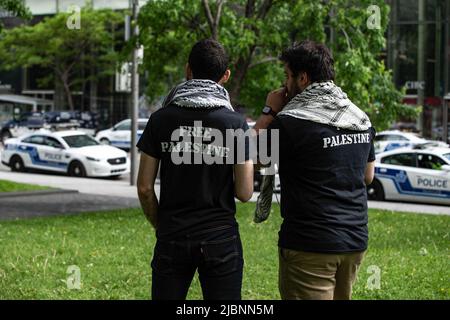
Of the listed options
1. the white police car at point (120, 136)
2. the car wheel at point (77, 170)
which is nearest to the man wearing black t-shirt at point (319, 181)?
the car wheel at point (77, 170)

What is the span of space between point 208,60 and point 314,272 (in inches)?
46.1

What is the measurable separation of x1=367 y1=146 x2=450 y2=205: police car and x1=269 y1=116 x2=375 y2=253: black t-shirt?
13225 millimetres

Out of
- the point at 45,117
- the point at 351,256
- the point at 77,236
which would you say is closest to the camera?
the point at 351,256

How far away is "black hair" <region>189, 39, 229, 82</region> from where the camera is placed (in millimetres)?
3809

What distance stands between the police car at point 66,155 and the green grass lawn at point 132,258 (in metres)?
10.1

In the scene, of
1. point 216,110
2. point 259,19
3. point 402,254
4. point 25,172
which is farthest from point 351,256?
point 25,172

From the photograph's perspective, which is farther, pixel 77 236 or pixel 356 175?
pixel 77 236

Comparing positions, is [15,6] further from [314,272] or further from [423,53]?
[423,53]

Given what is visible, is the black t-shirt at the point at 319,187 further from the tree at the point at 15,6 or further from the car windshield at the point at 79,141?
the car windshield at the point at 79,141

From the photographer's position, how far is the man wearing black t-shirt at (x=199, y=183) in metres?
3.72

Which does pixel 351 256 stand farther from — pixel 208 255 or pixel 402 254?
pixel 402 254

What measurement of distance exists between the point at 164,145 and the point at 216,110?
1.02 feet

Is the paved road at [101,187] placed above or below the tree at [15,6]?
below

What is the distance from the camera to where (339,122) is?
373cm
